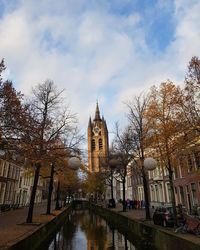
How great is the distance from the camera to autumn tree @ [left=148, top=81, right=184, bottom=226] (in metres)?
18.7

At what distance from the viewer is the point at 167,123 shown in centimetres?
1911

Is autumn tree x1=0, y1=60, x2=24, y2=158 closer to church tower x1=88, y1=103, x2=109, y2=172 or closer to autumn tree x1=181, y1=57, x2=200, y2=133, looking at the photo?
autumn tree x1=181, y1=57, x2=200, y2=133

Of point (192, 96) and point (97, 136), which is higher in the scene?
point (97, 136)

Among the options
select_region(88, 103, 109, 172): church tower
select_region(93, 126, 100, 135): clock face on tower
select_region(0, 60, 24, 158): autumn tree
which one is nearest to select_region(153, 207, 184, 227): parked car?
select_region(0, 60, 24, 158): autumn tree

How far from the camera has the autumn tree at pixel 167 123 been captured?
18688 mm

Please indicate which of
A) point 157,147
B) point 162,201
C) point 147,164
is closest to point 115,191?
point 162,201

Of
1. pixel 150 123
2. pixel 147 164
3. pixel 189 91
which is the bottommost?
pixel 147 164

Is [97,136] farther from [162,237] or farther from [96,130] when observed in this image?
[162,237]

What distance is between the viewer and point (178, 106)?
18.9 meters

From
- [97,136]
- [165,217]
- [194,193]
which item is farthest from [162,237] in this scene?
[97,136]

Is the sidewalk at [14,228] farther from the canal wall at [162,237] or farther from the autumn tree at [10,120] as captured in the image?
the canal wall at [162,237]

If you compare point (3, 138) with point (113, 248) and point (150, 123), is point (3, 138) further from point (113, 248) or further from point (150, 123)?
point (150, 123)

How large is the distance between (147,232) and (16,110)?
35.6ft

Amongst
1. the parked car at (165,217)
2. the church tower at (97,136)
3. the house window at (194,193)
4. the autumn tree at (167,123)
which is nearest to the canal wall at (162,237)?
the parked car at (165,217)
